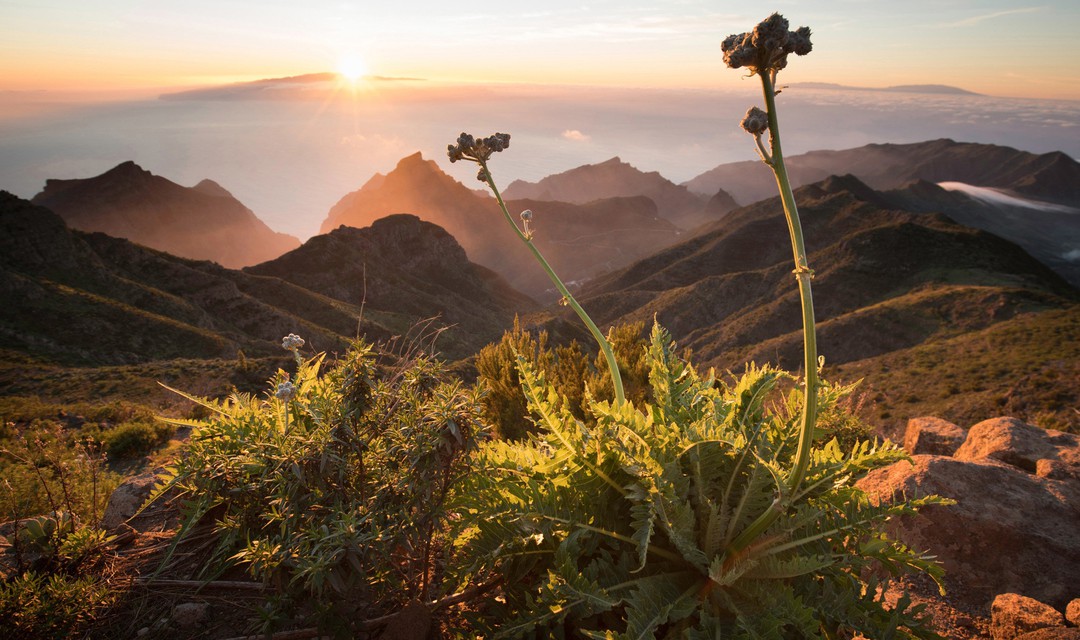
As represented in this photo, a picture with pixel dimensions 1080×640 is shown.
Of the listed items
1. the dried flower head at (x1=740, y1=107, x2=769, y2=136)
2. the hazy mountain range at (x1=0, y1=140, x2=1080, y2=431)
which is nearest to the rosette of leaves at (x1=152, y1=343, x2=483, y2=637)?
the dried flower head at (x1=740, y1=107, x2=769, y2=136)

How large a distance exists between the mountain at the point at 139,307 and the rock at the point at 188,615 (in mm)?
31595

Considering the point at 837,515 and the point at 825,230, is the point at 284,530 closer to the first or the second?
the point at 837,515

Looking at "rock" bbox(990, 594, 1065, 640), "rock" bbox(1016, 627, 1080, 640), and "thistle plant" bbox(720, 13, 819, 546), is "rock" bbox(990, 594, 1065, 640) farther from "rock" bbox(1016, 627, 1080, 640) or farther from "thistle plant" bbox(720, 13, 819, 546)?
"thistle plant" bbox(720, 13, 819, 546)

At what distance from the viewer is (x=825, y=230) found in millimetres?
89625

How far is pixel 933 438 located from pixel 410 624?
631cm

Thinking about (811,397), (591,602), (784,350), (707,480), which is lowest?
(784,350)

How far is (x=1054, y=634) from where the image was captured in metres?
2.46

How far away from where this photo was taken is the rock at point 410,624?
2.33 metres

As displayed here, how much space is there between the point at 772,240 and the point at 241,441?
358 feet

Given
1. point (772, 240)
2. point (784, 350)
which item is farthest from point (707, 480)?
point (772, 240)

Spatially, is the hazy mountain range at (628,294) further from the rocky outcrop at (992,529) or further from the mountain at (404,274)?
the rocky outcrop at (992,529)

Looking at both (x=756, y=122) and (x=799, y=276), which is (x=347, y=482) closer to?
(x=799, y=276)

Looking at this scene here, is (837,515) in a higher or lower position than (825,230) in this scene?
higher

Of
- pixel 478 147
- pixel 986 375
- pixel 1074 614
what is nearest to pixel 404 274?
pixel 986 375
